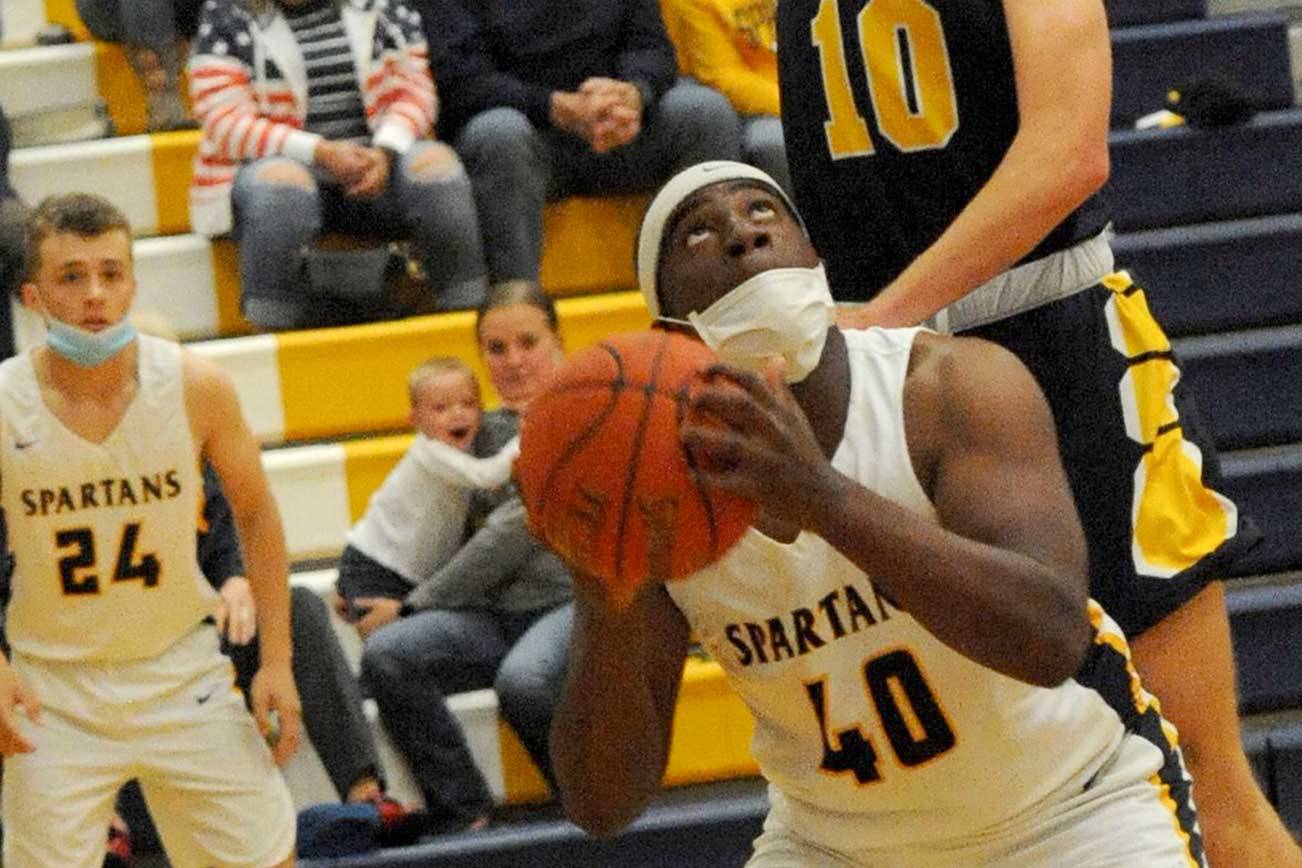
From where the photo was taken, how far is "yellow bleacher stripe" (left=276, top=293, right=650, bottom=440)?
5586mm

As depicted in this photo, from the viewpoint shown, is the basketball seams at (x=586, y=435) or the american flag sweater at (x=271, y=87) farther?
the american flag sweater at (x=271, y=87)

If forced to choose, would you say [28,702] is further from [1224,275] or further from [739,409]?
[1224,275]

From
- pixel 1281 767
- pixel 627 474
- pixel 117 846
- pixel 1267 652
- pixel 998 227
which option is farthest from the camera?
pixel 1267 652

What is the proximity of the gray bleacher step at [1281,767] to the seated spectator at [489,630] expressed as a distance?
1594 millimetres

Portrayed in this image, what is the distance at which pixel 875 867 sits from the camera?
2.60 metres

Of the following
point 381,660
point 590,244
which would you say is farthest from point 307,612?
point 590,244

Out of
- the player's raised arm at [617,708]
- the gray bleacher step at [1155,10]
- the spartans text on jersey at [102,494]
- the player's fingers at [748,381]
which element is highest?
the gray bleacher step at [1155,10]

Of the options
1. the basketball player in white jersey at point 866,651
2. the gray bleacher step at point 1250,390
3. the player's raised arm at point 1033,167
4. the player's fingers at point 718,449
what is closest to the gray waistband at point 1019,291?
the player's raised arm at point 1033,167

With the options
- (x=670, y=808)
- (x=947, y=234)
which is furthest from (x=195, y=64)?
(x=947, y=234)

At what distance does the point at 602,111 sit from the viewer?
575 centimetres

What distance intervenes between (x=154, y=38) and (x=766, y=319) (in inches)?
170

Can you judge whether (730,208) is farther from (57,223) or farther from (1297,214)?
(1297,214)

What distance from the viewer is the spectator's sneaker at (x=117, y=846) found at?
473cm

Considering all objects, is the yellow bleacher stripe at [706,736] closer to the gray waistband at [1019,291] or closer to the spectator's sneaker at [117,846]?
the spectator's sneaker at [117,846]
